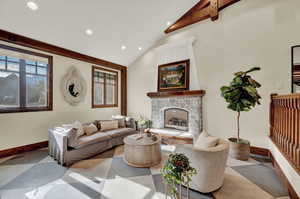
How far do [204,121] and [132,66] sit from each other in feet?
12.1

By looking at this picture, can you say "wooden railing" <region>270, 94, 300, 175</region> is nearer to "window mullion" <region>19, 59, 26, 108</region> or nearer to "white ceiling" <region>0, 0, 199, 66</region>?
"white ceiling" <region>0, 0, 199, 66</region>

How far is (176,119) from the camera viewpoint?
489 cm

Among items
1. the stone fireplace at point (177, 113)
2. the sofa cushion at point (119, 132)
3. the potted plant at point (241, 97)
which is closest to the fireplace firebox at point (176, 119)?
the stone fireplace at point (177, 113)

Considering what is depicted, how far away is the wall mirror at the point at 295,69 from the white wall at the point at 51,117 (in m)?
5.57

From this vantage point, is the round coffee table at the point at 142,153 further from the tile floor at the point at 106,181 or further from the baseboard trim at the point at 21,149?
the baseboard trim at the point at 21,149

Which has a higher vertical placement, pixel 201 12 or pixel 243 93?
pixel 201 12

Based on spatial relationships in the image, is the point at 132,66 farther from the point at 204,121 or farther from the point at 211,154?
the point at 211,154

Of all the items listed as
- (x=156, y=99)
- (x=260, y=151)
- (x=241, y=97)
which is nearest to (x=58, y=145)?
(x=156, y=99)

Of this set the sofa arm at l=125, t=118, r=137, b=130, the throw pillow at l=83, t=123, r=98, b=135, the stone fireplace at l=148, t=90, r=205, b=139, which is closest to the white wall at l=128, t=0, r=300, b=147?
the stone fireplace at l=148, t=90, r=205, b=139

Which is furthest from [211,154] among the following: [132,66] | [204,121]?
[132,66]

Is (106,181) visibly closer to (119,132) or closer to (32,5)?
(119,132)

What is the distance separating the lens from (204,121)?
4.25 meters

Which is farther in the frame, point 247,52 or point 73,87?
point 73,87

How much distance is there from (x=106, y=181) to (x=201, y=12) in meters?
4.92
